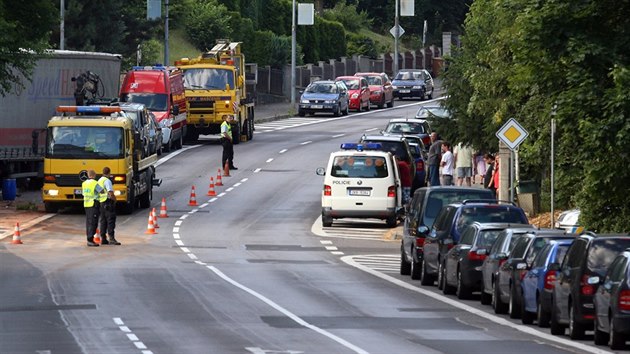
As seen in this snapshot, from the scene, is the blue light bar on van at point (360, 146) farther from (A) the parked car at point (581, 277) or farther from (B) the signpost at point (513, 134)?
(A) the parked car at point (581, 277)

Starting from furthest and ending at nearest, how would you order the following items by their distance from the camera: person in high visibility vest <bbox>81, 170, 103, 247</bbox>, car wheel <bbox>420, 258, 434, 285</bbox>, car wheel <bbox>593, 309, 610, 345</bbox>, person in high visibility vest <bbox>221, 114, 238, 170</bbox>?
person in high visibility vest <bbox>221, 114, 238, 170</bbox> < person in high visibility vest <bbox>81, 170, 103, 247</bbox> < car wheel <bbox>420, 258, 434, 285</bbox> < car wheel <bbox>593, 309, 610, 345</bbox>

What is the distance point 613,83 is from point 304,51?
260 ft

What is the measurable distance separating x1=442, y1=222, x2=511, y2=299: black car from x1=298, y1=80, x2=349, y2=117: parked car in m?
54.3

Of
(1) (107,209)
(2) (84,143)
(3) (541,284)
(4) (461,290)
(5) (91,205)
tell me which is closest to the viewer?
(3) (541,284)

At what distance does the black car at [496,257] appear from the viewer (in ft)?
88.0

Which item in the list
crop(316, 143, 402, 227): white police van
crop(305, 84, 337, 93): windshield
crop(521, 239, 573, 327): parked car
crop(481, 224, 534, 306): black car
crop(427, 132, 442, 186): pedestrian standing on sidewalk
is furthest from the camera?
crop(305, 84, 337, 93): windshield

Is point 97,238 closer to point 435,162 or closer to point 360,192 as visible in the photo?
point 360,192

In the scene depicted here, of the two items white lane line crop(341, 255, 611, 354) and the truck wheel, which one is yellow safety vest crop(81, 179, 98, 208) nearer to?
white lane line crop(341, 255, 611, 354)

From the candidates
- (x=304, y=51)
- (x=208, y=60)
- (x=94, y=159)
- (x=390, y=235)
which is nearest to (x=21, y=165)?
(x=94, y=159)

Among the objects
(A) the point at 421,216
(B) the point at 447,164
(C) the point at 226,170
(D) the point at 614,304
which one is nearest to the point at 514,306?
(D) the point at 614,304

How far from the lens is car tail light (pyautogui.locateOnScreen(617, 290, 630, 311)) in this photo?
20766mm

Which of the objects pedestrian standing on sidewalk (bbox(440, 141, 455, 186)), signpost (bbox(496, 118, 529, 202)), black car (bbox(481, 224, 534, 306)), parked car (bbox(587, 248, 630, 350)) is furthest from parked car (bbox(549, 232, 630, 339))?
pedestrian standing on sidewalk (bbox(440, 141, 455, 186))

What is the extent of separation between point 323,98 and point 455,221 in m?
53.9

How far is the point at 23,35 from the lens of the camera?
45781 millimetres
